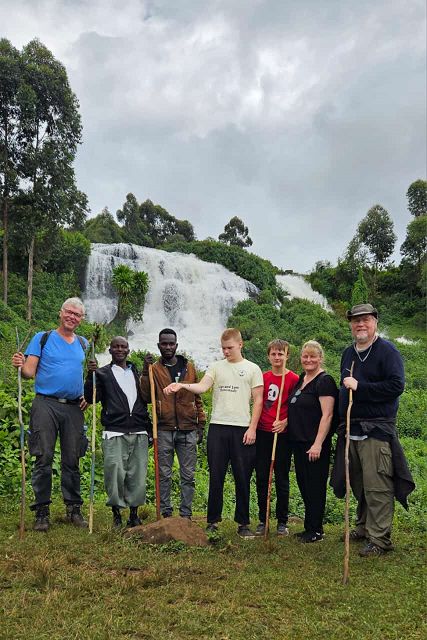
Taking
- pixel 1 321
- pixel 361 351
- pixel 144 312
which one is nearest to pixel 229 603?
pixel 361 351

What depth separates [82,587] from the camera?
3.32 metres

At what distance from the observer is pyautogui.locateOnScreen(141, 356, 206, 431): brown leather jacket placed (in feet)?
16.7

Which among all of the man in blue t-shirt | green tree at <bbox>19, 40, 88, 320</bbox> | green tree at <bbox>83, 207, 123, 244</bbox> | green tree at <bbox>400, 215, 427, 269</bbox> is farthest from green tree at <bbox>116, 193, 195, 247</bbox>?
the man in blue t-shirt

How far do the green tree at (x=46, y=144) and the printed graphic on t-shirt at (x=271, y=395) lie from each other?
19.2 m

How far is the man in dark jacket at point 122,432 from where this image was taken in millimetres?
4945

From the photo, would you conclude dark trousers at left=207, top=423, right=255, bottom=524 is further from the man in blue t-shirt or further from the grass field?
the man in blue t-shirt

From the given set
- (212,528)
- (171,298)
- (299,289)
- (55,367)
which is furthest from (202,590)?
(299,289)

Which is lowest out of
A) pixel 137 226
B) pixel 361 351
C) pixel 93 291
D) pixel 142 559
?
pixel 142 559

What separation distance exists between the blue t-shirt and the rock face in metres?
1.43

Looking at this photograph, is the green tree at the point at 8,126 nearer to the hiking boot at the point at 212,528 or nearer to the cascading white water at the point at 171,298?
the cascading white water at the point at 171,298

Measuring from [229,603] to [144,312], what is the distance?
24.5m

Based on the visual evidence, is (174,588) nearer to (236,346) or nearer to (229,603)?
(229,603)

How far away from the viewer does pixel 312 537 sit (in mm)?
4777

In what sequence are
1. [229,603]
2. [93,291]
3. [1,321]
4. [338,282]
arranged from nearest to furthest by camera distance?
1. [229,603]
2. [1,321]
3. [93,291]
4. [338,282]
